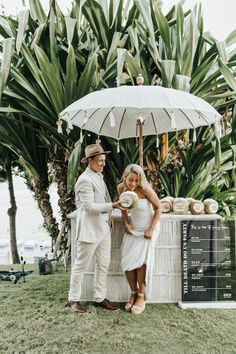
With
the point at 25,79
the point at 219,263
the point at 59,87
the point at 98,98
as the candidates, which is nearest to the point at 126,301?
the point at 219,263

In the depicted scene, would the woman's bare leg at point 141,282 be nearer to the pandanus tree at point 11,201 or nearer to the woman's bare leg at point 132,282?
the woman's bare leg at point 132,282

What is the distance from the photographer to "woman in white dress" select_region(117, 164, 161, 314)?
2.80 meters

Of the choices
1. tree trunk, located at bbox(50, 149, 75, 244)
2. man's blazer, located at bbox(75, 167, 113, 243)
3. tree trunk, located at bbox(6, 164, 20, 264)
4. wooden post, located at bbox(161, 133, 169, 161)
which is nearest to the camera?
man's blazer, located at bbox(75, 167, 113, 243)

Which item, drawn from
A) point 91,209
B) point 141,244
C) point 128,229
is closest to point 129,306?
point 141,244

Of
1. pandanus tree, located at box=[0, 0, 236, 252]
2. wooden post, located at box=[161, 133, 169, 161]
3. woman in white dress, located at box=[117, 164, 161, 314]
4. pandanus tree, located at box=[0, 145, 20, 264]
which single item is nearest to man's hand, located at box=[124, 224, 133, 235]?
woman in white dress, located at box=[117, 164, 161, 314]

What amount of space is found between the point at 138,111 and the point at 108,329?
1839 millimetres

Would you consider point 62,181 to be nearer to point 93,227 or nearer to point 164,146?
point 164,146

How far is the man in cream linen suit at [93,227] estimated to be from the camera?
2.73 metres

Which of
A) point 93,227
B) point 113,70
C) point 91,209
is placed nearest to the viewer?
point 91,209

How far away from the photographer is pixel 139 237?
2887 mm

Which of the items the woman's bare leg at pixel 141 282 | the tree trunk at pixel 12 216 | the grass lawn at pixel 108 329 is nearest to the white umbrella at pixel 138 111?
the woman's bare leg at pixel 141 282

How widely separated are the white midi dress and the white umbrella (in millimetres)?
595

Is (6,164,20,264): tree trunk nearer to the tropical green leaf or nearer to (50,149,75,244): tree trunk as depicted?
(50,149,75,244): tree trunk

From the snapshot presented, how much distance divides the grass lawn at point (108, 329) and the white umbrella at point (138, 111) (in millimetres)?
1397
